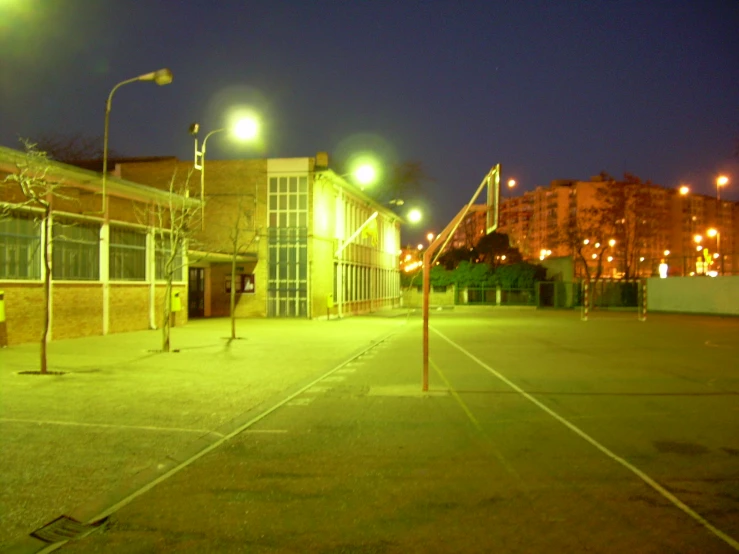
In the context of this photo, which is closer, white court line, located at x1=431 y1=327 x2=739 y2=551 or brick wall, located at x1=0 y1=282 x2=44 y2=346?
white court line, located at x1=431 y1=327 x2=739 y2=551

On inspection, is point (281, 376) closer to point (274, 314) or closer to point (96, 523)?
point (96, 523)

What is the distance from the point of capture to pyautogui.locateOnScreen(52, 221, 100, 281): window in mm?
21125

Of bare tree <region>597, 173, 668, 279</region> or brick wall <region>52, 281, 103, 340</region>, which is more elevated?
bare tree <region>597, 173, 668, 279</region>

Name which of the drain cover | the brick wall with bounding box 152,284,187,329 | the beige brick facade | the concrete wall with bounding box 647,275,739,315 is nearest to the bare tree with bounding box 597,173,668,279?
the concrete wall with bounding box 647,275,739,315

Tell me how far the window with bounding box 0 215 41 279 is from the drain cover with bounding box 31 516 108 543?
14.2 meters

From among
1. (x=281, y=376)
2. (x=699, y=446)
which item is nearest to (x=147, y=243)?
(x=281, y=376)

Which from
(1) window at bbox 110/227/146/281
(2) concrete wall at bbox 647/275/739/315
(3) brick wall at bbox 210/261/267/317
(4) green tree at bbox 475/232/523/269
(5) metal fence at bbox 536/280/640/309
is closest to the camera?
(1) window at bbox 110/227/146/281

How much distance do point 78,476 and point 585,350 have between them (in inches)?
676

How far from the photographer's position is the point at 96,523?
18.9 feet

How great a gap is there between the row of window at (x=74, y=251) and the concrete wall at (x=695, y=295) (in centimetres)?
3392

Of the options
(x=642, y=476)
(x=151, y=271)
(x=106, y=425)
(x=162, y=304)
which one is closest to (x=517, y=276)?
(x=162, y=304)

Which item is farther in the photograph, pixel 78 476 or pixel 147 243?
pixel 147 243

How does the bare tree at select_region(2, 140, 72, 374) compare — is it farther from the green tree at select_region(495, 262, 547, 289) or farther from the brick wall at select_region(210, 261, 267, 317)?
the green tree at select_region(495, 262, 547, 289)

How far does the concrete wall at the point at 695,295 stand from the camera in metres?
45.7
